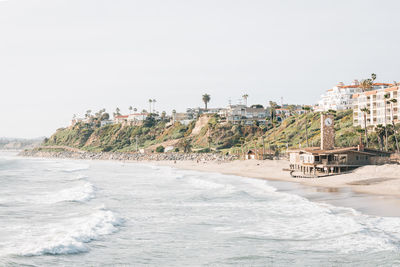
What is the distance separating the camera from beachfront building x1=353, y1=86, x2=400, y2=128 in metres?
95.8

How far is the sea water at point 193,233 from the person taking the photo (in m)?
20.4

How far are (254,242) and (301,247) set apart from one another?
254 centimetres

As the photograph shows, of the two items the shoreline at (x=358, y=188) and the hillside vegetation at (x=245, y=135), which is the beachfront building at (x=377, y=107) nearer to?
the hillside vegetation at (x=245, y=135)

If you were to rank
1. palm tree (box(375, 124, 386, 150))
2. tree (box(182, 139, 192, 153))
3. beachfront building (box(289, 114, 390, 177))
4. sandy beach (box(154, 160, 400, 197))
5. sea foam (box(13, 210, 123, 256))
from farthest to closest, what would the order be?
tree (box(182, 139, 192, 153)) < palm tree (box(375, 124, 386, 150)) < beachfront building (box(289, 114, 390, 177)) < sandy beach (box(154, 160, 400, 197)) < sea foam (box(13, 210, 123, 256))

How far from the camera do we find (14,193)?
48.9m

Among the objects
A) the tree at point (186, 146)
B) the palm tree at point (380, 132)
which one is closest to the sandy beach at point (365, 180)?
the palm tree at point (380, 132)

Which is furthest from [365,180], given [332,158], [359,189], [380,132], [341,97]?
[341,97]

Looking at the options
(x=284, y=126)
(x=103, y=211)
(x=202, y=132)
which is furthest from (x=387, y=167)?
(x=202, y=132)

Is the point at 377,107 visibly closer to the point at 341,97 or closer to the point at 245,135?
the point at 341,97

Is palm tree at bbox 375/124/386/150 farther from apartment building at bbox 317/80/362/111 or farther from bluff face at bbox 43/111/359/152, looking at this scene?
apartment building at bbox 317/80/362/111

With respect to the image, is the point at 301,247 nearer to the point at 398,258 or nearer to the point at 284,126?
the point at 398,258

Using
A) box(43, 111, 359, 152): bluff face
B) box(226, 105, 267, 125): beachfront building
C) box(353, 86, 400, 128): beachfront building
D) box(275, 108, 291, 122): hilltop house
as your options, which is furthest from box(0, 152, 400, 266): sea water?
box(275, 108, 291, 122): hilltop house

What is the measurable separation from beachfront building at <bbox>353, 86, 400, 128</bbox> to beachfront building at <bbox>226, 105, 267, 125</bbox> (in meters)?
62.0

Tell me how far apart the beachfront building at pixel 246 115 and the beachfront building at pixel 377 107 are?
203 feet
